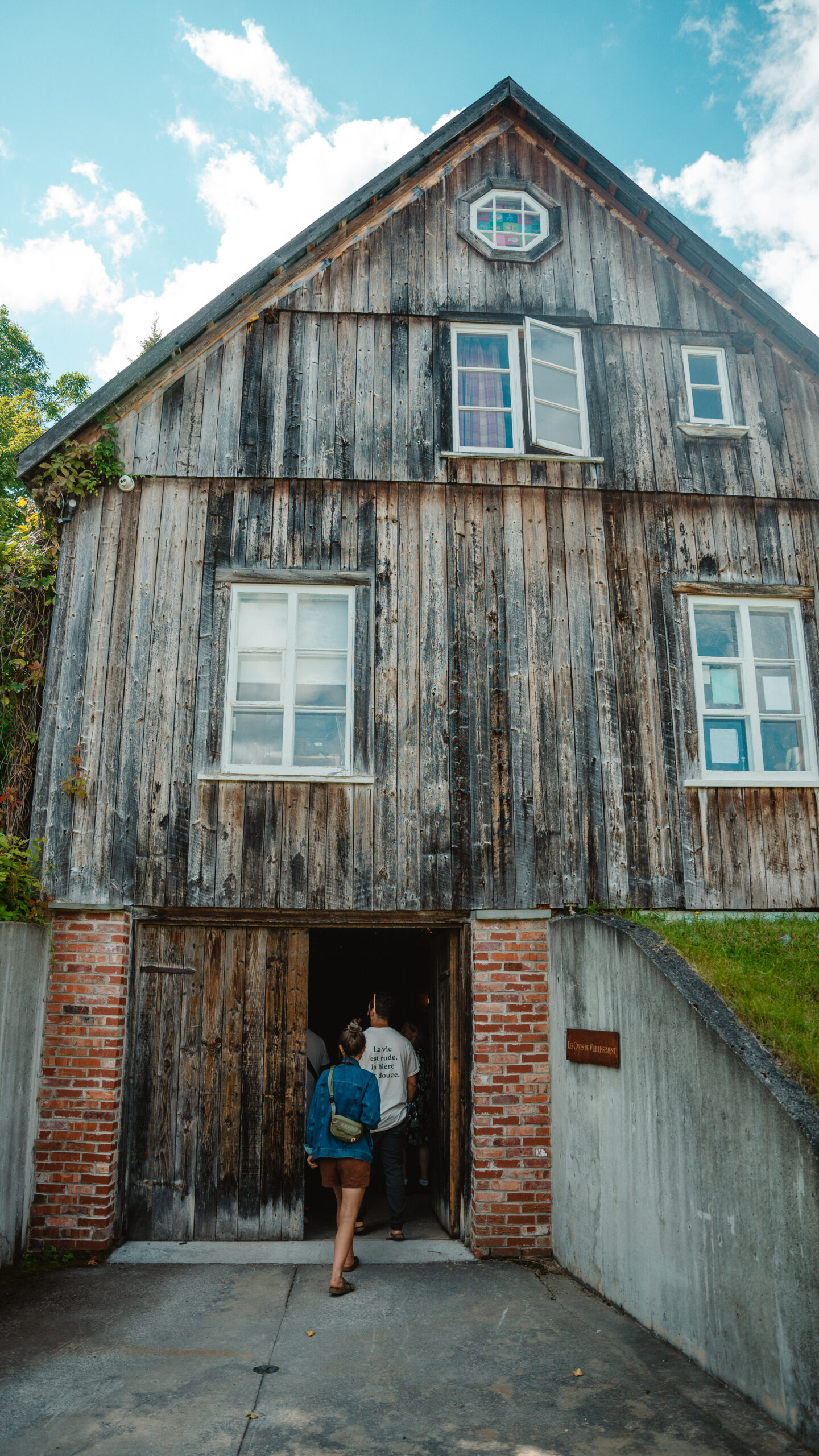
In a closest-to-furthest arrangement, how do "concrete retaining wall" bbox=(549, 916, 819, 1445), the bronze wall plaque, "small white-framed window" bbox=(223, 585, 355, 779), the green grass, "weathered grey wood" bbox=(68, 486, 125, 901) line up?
"concrete retaining wall" bbox=(549, 916, 819, 1445)
the green grass
the bronze wall plaque
"weathered grey wood" bbox=(68, 486, 125, 901)
"small white-framed window" bbox=(223, 585, 355, 779)

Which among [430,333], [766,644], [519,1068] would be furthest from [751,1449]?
[430,333]

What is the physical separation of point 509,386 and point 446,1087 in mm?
6353

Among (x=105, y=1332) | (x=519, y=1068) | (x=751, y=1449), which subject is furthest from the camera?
(x=519, y=1068)

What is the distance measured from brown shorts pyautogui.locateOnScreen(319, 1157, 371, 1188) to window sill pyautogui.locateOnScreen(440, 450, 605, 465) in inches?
226

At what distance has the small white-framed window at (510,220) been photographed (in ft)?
29.5

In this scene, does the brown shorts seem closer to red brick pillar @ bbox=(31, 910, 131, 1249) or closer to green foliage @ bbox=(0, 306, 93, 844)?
red brick pillar @ bbox=(31, 910, 131, 1249)

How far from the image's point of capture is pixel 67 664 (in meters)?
7.68

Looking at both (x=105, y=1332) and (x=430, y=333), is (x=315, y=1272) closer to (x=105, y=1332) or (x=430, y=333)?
(x=105, y=1332)

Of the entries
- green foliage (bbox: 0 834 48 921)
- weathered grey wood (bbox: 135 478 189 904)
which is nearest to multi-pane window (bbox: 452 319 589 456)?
weathered grey wood (bbox: 135 478 189 904)

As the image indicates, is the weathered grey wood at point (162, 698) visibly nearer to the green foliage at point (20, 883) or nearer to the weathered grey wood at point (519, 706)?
the green foliage at point (20, 883)

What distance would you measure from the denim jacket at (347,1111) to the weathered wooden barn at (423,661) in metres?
1.18

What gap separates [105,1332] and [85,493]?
622 cm

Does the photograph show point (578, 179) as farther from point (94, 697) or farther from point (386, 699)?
point (94, 697)

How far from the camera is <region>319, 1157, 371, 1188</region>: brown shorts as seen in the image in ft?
20.1
